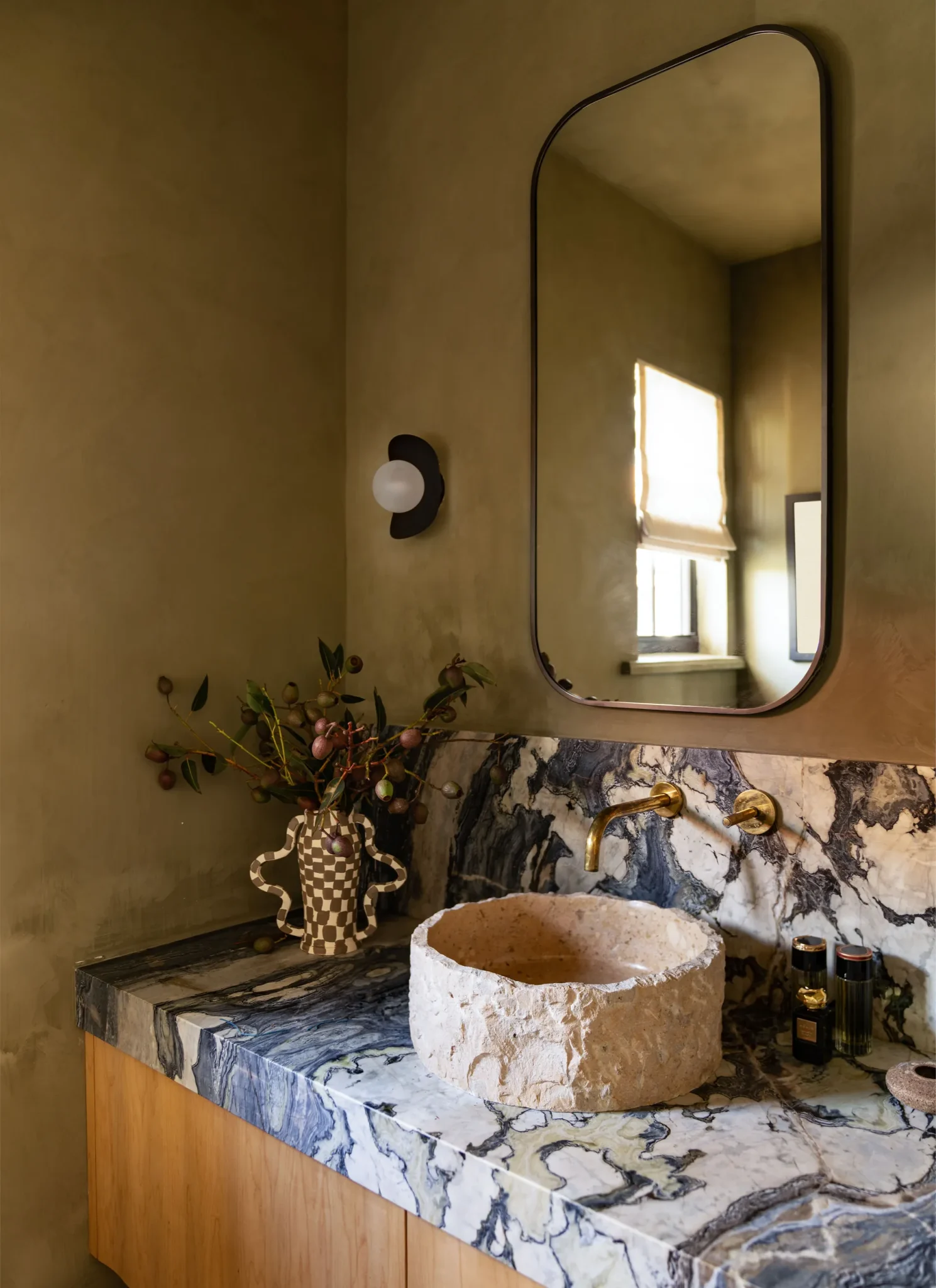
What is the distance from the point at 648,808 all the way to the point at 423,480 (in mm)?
709

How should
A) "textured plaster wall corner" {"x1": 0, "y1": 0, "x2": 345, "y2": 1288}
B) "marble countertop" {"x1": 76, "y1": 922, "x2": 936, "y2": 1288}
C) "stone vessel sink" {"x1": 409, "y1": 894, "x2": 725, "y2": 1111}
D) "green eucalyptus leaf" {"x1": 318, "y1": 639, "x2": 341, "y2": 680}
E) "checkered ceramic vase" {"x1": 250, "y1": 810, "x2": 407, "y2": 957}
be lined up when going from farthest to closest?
"green eucalyptus leaf" {"x1": 318, "y1": 639, "x2": 341, "y2": 680}
"checkered ceramic vase" {"x1": 250, "y1": 810, "x2": 407, "y2": 957}
"textured plaster wall corner" {"x1": 0, "y1": 0, "x2": 345, "y2": 1288}
"stone vessel sink" {"x1": 409, "y1": 894, "x2": 725, "y2": 1111}
"marble countertop" {"x1": 76, "y1": 922, "x2": 936, "y2": 1288}

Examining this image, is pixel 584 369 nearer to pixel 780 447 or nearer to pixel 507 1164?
pixel 780 447

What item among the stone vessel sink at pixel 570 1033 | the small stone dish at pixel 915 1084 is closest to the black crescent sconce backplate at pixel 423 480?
the stone vessel sink at pixel 570 1033

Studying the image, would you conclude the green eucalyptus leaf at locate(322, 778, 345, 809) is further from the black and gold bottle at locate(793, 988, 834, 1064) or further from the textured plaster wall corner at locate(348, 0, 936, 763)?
the black and gold bottle at locate(793, 988, 834, 1064)

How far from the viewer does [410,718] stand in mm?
1687

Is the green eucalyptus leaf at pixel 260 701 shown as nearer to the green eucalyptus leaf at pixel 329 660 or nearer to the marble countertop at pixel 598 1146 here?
the green eucalyptus leaf at pixel 329 660

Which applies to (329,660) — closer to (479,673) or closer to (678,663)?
(479,673)

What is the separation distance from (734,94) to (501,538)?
71 centimetres

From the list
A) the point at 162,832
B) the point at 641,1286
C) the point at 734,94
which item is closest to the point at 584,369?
the point at 734,94

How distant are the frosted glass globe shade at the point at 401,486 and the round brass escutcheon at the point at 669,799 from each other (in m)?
0.67

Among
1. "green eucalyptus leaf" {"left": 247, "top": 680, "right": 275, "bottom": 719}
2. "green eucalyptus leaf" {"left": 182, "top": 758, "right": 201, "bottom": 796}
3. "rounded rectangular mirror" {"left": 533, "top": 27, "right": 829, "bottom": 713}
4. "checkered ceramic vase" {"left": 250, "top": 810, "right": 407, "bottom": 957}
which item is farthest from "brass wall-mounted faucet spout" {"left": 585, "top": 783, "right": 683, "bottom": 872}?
"green eucalyptus leaf" {"left": 182, "top": 758, "right": 201, "bottom": 796}

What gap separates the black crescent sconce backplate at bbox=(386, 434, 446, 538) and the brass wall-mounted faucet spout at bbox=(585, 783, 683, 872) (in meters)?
0.62

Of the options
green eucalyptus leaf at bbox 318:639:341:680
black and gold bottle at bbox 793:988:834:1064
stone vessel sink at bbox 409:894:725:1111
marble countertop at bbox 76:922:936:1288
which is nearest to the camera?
marble countertop at bbox 76:922:936:1288

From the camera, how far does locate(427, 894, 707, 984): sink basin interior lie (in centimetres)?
125
